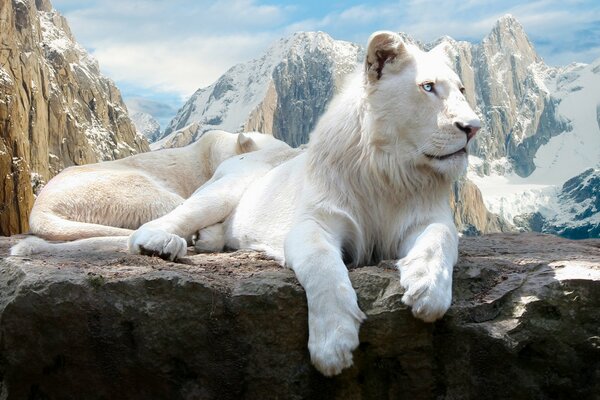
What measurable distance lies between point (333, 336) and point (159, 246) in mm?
1767

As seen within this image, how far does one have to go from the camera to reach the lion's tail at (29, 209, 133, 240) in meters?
6.73

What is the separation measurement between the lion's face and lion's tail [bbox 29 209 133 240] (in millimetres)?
3086

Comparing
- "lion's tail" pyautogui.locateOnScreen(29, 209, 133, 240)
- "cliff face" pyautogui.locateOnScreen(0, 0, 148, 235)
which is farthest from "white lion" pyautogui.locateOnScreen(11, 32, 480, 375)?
"cliff face" pyautogui.locateOnScreen(0, 0, 148, 235)

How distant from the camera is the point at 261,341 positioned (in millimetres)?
3799

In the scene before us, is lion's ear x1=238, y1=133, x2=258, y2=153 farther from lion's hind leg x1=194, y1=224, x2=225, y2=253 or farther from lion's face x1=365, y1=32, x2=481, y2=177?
lion's face x1=365, y1=32, x2=481, y2=177

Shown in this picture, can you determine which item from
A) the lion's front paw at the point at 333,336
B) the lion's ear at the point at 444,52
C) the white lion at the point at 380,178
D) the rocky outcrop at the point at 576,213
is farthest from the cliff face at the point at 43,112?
the rocky outcrop at the point at 576,213

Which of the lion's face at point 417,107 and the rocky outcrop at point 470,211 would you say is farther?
the rocky outcrop at point 470,211

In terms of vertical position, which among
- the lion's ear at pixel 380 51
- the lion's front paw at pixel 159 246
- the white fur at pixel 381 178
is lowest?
the lion's front paw at pixel 159 246

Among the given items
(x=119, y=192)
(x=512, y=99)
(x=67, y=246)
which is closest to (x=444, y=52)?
(x=67, y=246)

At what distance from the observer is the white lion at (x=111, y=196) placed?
7035mm

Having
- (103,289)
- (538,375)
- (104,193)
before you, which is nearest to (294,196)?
(103,289)

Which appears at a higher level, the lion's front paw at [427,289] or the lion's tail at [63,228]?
the lion's front paw at [427,289]

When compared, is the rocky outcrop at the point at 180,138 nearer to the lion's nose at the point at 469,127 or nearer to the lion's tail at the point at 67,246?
the lion's tail at the point at 67,246

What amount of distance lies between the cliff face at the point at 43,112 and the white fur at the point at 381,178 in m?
13.8
